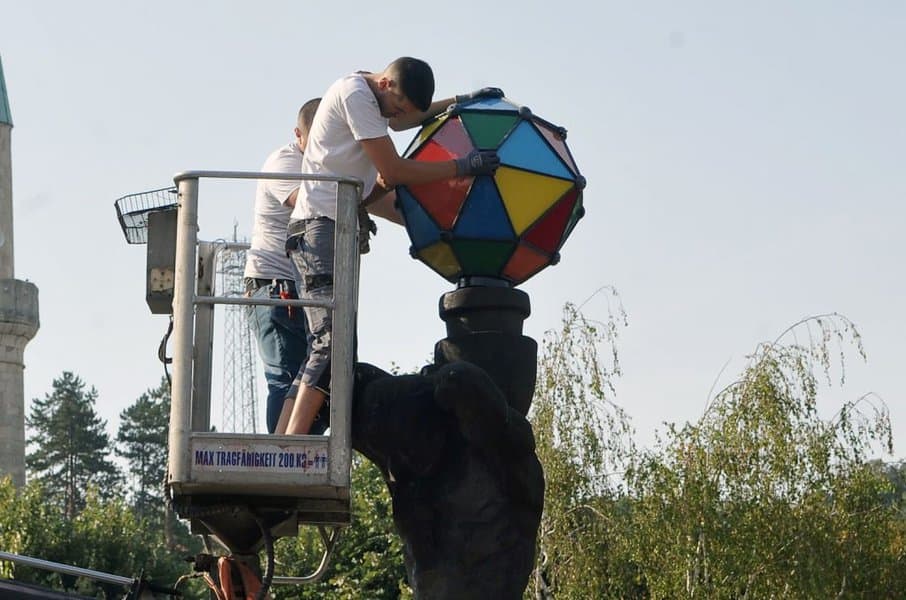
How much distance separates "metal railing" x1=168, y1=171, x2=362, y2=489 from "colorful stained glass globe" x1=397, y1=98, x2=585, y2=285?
754 millimetres

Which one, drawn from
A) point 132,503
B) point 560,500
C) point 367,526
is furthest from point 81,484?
point 560,500

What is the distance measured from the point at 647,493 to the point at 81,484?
214 feet

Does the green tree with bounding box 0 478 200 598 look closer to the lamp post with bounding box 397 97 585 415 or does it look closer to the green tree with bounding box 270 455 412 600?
the green tree with bounding box 270 455 412 600

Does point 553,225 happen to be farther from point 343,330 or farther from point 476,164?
point 343,330

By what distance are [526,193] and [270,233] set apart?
4.52 ft

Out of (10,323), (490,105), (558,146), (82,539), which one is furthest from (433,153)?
(10,323)

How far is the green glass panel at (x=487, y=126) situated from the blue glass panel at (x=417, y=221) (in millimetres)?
472

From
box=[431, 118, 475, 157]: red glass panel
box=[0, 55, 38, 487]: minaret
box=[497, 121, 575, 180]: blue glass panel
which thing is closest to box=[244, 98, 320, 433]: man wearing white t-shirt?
box=[431, 118, 475, 157]: red glass panel

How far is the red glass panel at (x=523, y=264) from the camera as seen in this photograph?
934cm

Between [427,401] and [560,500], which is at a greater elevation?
[560,500]

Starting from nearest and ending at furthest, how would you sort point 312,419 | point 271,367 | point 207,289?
point 312,419
point 271,367
point 207,289

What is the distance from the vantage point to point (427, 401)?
8875mm

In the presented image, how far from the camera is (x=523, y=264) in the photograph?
30.9 ft

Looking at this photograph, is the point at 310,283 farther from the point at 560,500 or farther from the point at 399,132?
the point at 560,500
